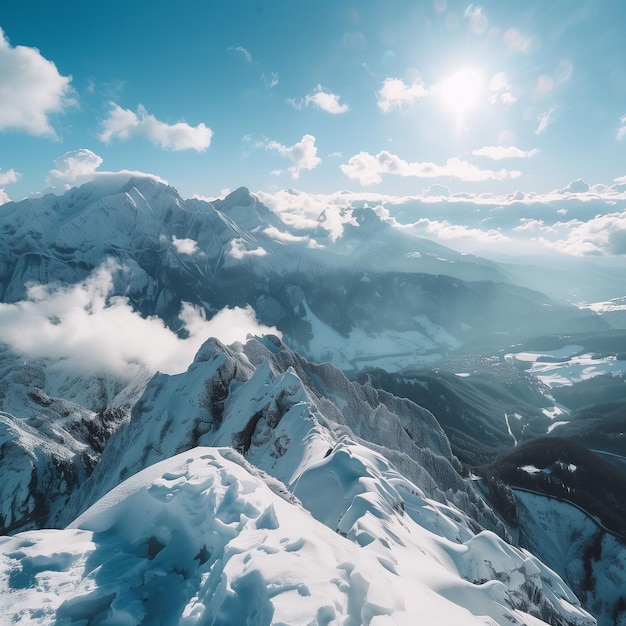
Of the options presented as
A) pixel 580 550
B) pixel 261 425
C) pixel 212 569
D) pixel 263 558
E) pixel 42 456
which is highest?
pixel 263 558

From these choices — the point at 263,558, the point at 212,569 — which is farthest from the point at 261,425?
the point at 263,558

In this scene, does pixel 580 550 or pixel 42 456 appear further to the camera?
pixel 580 550

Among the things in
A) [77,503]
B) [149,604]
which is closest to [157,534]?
[149,604]

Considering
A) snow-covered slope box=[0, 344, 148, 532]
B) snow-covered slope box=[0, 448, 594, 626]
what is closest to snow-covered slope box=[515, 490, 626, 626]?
snow-covered slope box=[0, 448, 594, 626]

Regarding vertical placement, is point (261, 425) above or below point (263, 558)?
below

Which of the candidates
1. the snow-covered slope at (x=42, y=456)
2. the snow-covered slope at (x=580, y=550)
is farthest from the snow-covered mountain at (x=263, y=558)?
the snow-covered slope at (x=42, y=456)

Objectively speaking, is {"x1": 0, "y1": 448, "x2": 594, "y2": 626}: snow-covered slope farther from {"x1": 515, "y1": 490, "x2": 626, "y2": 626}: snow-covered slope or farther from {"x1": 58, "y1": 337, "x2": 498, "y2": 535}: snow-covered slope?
{"x1": 515, "y1": 490, "x2": 626, "y2": 626}: snow-covered slope

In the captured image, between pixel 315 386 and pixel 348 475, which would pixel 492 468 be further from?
pixel 348 475

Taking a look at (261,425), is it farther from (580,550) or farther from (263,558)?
(580,550)

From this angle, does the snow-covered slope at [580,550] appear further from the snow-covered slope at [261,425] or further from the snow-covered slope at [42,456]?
the snow-covered slope at [42,456]

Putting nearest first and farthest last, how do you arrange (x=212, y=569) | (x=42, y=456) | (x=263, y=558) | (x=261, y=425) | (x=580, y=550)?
(x=263, y=558) → (x=212, y=569) → (x=261, y=425) → (x=42, y=456) → (x=580, y=550)
